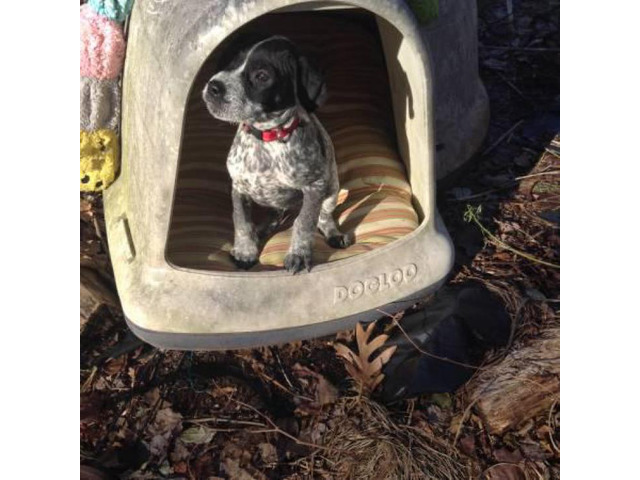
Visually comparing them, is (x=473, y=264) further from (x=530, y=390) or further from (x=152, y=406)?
(x=152, y=406)

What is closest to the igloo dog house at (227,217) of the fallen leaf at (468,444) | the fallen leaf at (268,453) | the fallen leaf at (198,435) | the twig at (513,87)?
the fallen leaf at (198,435)

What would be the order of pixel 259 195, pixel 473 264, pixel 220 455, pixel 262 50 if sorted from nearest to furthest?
pixel 262 50, pixel 220 455, pixel 259 195, pixel 473 264

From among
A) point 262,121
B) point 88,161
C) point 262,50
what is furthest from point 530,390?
point 88,161

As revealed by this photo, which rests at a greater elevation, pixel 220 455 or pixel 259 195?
pixel 259 195

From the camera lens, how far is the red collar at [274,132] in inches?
109

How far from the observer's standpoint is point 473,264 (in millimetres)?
3592

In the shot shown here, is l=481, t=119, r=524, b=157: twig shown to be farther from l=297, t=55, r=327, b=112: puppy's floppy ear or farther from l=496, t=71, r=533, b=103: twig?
l=297, t=55, r=327, b=112: puppy's floppy ear

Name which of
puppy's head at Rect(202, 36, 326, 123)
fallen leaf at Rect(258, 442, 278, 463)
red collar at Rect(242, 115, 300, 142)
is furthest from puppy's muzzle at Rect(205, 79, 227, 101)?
fallen leaf at Rect(258, 442, 278, 463)

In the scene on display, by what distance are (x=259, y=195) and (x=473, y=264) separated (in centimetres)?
127

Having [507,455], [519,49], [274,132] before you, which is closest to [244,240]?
[274,132]

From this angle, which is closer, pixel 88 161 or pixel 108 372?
pixel 108 372

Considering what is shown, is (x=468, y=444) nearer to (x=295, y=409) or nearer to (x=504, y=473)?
(x=504, y=473)

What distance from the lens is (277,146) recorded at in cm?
283

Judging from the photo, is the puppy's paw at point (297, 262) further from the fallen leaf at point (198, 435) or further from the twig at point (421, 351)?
the fallen leaf at point (198, 435)
